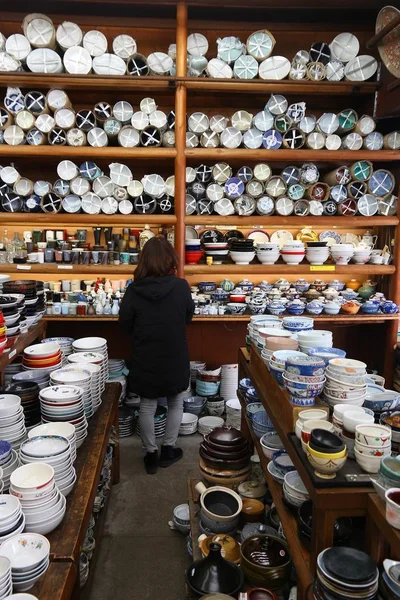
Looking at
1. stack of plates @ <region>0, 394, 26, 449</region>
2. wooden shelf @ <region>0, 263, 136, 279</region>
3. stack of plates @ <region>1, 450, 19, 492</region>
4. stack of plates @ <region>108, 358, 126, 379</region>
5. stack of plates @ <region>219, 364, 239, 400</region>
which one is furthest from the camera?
stack of plates @ <region>219, 364, 239, 400</region>

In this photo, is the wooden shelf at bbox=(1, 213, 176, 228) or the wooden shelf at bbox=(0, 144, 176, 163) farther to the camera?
the wooden shelf at bbox=(1, 213, 176, 228)

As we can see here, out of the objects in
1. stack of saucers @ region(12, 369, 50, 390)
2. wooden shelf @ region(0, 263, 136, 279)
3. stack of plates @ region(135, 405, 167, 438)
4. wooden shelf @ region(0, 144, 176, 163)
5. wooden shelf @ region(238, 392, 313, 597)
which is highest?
wooden shelf @ region(0, 144, 176, 163)

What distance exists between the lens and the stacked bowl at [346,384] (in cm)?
174

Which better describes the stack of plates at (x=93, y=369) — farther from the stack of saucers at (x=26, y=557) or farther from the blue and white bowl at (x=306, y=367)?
the blue and white bowl at (x=306, y=367)

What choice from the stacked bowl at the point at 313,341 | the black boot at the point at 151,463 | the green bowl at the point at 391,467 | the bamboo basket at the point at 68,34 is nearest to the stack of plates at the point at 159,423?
the black boot at the point at 151,463

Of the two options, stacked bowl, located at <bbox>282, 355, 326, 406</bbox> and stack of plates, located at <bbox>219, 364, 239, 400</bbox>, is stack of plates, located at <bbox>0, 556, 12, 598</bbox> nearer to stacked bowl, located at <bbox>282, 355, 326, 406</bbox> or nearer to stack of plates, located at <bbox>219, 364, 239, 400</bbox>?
stacked bowl, located at <bbox>282, 355, 326, 406</bbox>

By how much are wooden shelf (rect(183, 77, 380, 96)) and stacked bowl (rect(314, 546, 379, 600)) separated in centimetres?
369

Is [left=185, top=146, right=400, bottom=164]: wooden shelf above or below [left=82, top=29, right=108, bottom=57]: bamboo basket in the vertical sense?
below

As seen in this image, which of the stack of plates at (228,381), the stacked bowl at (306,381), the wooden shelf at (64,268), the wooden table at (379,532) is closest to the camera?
the wooden table at (379,532)

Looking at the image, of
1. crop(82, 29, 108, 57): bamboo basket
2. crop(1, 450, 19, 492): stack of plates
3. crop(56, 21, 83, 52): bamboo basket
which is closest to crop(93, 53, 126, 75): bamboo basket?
crop(82, 29, 108, 57): bamboo basket

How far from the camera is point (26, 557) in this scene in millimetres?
1487

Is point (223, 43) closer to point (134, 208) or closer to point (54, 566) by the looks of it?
point (134, 208)

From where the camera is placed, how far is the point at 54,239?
4.39 m

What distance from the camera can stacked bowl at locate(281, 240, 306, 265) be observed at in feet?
14.3
